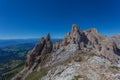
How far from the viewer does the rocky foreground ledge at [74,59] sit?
41.5 metres

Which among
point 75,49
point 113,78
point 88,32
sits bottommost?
point 113,78


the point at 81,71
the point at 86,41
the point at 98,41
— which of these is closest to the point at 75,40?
the point at 86,41

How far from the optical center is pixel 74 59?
60938 millimetres

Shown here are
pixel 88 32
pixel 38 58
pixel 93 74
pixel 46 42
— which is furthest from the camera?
pixel 88 32

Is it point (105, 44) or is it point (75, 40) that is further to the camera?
point (105, 44)

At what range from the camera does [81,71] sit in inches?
1633

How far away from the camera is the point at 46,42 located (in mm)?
97688

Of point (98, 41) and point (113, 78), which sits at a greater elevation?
Answer: point (98, 41)

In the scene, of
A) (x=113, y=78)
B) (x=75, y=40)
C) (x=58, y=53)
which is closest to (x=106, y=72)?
(x=113, y=78)

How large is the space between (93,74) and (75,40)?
52766mm

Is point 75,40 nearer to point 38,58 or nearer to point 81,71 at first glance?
point 38,58

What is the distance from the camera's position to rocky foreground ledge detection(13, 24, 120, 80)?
136ft

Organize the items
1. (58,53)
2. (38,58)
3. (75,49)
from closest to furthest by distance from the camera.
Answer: (75,49), (58,53), (38,58)

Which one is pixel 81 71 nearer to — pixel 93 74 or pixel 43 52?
pixel 93 74
